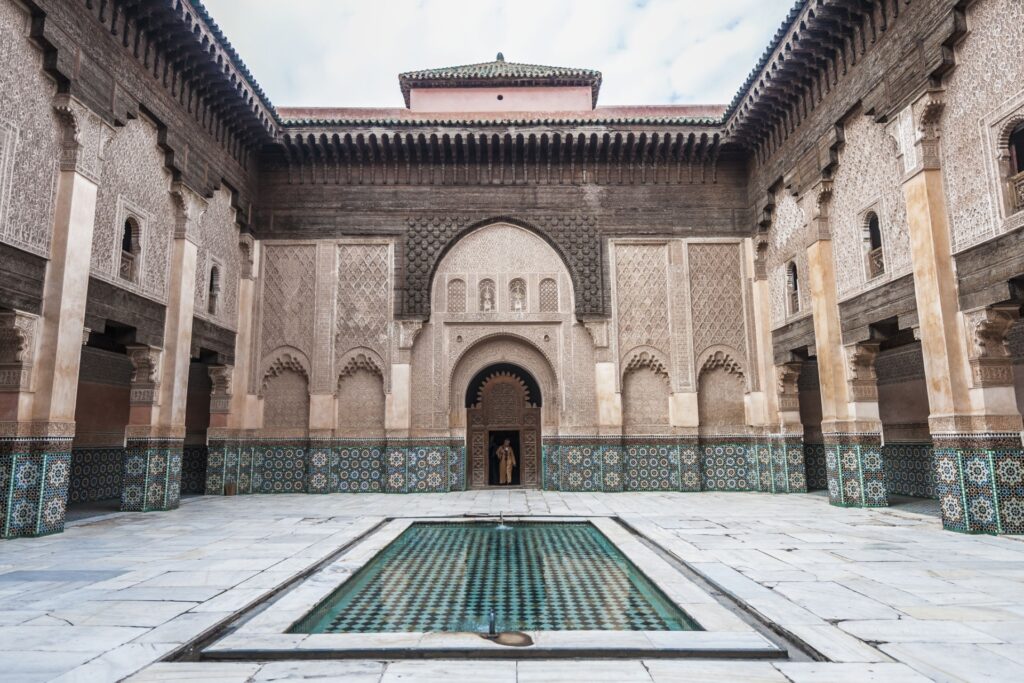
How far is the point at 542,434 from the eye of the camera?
30.1ft

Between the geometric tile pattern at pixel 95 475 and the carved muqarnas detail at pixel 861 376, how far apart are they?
8831 mm

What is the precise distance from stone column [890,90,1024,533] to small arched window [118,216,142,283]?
7384 mm

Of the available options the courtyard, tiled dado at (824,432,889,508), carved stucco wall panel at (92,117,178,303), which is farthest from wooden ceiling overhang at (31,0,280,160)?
tiled dado at (824,432,889,508)

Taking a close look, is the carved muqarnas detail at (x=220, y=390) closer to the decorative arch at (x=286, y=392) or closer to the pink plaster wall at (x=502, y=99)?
the decorative arch at (x=286, y=392)

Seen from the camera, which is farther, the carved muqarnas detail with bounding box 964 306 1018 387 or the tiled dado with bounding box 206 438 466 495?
the tiled dado with bounding box 206 438 466 495

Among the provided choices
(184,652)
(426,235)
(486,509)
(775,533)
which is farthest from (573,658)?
(426,235)

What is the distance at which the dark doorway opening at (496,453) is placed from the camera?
9.52 m

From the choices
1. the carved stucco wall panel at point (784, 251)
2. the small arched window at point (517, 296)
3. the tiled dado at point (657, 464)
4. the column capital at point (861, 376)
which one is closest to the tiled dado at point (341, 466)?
the tiled dado at point (657, 464)

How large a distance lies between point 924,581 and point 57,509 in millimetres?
6169

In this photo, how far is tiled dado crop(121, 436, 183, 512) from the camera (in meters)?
6.79

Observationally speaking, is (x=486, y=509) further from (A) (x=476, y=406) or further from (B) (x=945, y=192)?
(B) (x=945, y=192)

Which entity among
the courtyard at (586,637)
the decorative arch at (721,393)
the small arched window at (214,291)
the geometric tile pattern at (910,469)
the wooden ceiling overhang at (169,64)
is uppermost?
the wooden ceiling overhang at (169,64)

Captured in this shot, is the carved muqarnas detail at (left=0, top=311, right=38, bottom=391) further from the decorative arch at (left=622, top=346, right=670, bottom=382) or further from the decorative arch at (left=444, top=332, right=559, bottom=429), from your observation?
the decorative arch at (left=622, top=346, right=670, bottom=382)

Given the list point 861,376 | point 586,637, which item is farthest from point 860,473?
point 586,637
